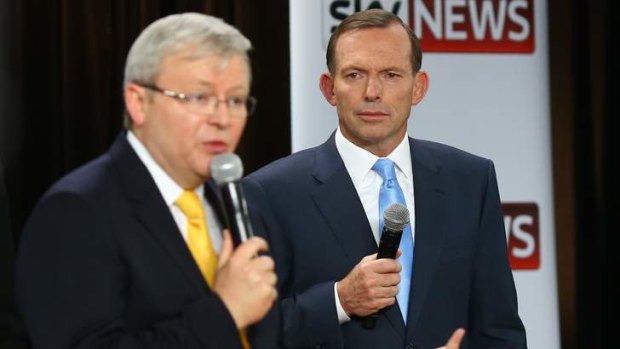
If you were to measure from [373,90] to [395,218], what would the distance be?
0.39 m

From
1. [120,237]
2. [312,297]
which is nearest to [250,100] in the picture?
[120,237]

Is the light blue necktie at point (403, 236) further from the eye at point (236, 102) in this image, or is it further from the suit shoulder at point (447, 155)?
the eye at point (236, 102)

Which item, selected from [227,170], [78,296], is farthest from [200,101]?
[78,296]

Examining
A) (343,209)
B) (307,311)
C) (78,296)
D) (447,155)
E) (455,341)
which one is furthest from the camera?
(447,155)

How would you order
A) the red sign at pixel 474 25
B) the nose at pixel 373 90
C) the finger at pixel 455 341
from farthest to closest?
the red sign at pixel 474 25, the nose at pixel 373 90, the finger at pixel 455 341

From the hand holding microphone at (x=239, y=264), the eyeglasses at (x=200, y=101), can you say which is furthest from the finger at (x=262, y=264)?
the eyeglasses at (x=200, y=101)

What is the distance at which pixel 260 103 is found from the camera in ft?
12.3

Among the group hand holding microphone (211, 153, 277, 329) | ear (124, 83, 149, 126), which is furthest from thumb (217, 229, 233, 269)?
ear (124, 83, 149, 126)

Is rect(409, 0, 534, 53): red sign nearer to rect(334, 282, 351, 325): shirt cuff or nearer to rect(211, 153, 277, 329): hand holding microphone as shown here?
rect(334, 282, 351, 325): shirt cuff

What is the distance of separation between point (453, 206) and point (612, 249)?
6.27 ft

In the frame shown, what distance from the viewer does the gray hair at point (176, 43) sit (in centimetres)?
151

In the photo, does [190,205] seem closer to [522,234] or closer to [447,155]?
[447,155]

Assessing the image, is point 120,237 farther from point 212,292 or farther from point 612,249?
point 612,249

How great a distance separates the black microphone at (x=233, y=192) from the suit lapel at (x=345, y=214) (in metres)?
0.87
